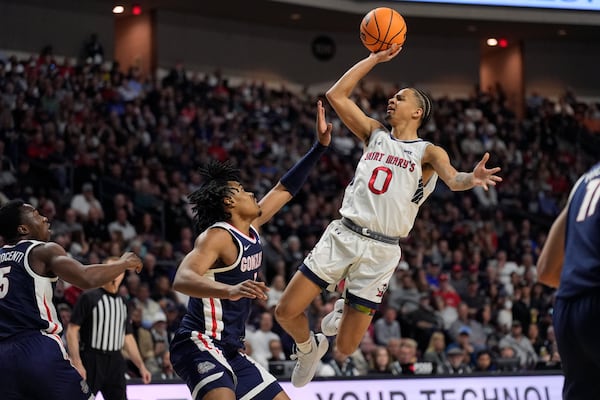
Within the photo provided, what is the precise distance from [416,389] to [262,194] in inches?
280

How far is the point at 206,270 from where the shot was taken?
233 inches

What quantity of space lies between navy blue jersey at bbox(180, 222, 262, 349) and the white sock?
0.92 meters

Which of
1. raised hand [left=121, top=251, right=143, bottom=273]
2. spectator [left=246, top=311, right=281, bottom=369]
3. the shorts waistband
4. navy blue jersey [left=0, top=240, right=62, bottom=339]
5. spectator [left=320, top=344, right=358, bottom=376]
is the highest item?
Answer: the shorts waistband

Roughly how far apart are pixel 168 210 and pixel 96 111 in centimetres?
→ 309

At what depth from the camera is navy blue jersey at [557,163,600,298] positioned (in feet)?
12.2

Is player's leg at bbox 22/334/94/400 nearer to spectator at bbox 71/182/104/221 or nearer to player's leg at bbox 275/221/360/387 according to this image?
player's leg at bbox 275/221/360/387

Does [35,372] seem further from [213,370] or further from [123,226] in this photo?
[123,226]

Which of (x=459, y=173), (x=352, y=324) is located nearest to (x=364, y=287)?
(x=352, y=324)

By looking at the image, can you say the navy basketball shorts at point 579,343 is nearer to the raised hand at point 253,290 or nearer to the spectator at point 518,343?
the raised hand at point 253,290

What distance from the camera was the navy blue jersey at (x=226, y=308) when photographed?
19.8ft

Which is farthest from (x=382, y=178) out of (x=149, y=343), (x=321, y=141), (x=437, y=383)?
(x=149, y=343)

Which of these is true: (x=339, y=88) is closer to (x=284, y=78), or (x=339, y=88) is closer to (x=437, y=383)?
(x=437, y=383)

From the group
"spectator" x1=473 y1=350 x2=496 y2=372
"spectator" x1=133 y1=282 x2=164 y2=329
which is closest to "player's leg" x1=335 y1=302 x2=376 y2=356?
"spectator" x1=133 y1=282 x2=164 y2=329

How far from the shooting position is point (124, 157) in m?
16.7
